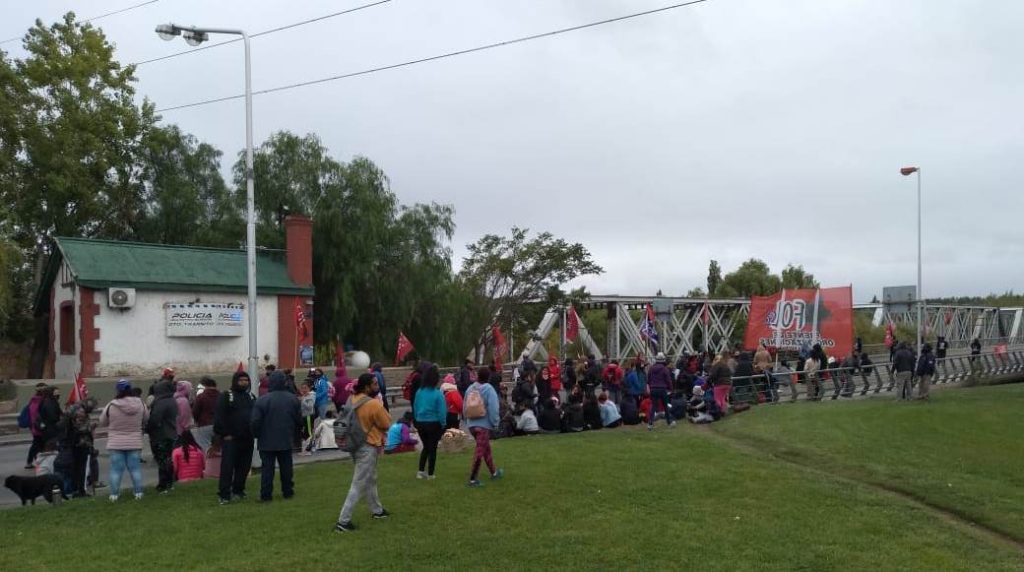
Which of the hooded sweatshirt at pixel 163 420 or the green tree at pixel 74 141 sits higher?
the green tree at pixel 74 141

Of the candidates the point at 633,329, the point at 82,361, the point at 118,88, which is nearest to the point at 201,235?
the point at 118,88

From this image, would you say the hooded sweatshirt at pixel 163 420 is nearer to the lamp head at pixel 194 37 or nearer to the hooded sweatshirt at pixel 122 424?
the hooded sweatshirt at pixel 122 424

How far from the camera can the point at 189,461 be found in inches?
534

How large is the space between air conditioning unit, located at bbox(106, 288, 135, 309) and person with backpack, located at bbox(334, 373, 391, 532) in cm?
2023

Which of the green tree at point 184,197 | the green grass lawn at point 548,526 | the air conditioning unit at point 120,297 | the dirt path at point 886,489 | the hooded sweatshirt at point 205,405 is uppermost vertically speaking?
the green tree at point 184,197

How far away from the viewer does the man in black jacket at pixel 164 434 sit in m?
12.2

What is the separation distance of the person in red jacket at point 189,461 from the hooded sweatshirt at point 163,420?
3.53 feet

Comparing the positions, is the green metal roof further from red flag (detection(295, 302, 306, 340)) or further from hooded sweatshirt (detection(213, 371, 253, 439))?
hooded sweatshirt (detection(213, 371, 253, 439))

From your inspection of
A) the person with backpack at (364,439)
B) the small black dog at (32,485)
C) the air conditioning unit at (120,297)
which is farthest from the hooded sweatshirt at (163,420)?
the air conditioning unit at (120,297)

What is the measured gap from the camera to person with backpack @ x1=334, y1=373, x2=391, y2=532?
949 centimetres

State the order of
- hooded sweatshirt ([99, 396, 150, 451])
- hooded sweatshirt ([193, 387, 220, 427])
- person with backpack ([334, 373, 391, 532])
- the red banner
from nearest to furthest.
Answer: person with backpack ([334, 373, 391, 532]), hooded sweatshirt ([99, 396, 150, 451]), hooded sweatshirt ([193, 387, 220, 427]), the red banner

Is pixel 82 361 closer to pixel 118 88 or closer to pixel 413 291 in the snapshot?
pixel 413 291

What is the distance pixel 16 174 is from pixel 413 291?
670 inches

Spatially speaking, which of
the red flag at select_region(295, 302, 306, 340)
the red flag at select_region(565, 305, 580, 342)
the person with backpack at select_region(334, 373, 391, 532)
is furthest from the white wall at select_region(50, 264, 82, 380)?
the red flag at select_region(565, 305, 580, 342)
